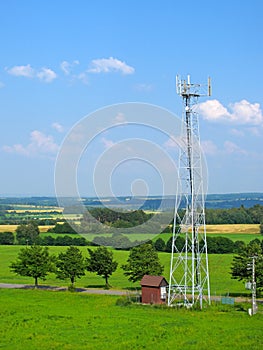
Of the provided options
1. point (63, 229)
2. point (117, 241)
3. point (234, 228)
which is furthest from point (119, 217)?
point (234, 228)

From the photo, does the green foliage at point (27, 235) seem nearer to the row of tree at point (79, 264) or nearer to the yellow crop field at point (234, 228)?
the yellow crop field at point (234, 228)

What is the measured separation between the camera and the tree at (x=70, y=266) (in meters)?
49.6

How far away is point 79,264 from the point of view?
5016 cm

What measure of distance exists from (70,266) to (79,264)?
0.90 metres

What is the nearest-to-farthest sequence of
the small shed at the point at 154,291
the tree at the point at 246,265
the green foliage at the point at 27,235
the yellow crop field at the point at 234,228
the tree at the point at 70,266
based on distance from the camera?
the small shed at the point at 154,291
the tree at the point at 246,265
the tree at the point at 70,266
the green foliage at the point at 27,235
the yellow crop field at the point at 234,228

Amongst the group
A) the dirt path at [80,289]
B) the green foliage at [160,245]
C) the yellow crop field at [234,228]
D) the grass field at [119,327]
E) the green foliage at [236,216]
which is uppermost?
the green foliage at [236,216]

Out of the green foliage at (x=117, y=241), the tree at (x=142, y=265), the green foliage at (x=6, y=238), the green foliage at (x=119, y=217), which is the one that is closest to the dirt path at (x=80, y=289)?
the tree at (x=142, y=265)

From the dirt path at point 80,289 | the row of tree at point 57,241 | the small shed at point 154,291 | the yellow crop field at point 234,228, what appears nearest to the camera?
the small shed at point 154,291

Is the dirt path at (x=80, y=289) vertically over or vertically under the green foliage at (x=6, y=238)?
under

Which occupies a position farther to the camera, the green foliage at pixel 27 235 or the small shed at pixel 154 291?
the green foliage at pixel 27 235

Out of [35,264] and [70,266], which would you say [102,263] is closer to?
[70,266]

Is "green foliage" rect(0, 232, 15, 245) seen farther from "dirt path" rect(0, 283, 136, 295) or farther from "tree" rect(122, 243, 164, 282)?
"tree" rect(122, 243, 164, 282)

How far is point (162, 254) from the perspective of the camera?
245ft

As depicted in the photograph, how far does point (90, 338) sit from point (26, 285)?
26330mm
